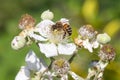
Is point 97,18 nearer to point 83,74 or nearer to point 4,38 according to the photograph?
point 4,38

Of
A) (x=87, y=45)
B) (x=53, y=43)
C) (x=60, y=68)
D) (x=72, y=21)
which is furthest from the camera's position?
(x=72, y=21)

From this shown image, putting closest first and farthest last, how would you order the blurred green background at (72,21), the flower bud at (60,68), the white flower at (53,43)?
the flower bud at (60,68) → the white flower at (53,43) → the blurred green background at (72,21)

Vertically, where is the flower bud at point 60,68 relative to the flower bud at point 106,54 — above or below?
below

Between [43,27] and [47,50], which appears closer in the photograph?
[47,50]

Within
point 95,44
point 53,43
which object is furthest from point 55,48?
point 95,44

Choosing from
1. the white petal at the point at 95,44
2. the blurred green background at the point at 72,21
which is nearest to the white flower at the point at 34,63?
the white petal at the point at 95,44

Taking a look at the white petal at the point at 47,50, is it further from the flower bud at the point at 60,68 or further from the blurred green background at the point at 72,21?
the blurred green background at the point at 72,21

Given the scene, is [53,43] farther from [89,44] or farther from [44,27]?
[89,44]
